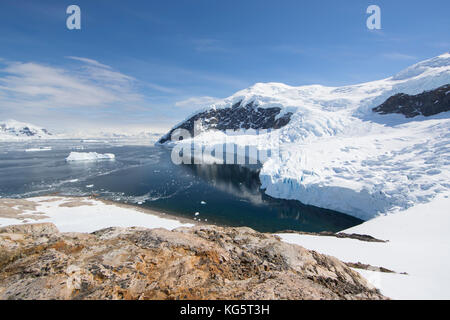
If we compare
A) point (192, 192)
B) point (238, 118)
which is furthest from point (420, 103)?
point (238, 118)

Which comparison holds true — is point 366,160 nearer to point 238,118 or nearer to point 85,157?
point 85,157

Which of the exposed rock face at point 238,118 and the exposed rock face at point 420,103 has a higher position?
the exposed rock face at point 238,118

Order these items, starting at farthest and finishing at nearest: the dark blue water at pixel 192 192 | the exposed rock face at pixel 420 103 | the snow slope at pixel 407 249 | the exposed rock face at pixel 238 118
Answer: the exposed rock face at pixel 238 118, the exposed rock face at pixel 420 103, the dark blue water at pixel 192 192, the snow slope at pixel 407 249

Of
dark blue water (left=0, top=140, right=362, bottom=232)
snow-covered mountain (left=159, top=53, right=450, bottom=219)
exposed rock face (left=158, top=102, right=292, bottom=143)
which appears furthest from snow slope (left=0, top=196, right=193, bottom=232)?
exposed rock face (left=158, top=102, right=292, bottom=143)

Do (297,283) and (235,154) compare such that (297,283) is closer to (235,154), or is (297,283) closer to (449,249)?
(449,249)

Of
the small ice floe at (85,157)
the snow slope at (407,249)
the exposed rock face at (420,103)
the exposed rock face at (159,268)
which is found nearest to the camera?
the exposed rock face at (159,268)

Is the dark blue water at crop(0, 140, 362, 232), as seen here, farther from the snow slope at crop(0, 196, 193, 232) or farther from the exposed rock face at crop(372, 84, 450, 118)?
the exposed rock face at crop(372, 84, 450, 118)

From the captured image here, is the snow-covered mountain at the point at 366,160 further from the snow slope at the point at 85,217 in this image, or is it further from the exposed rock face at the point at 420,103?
the snow slope at the point at 85,217

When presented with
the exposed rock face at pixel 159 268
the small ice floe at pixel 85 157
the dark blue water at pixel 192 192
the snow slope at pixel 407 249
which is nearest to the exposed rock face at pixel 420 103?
the snow slope at pixel 407 249
